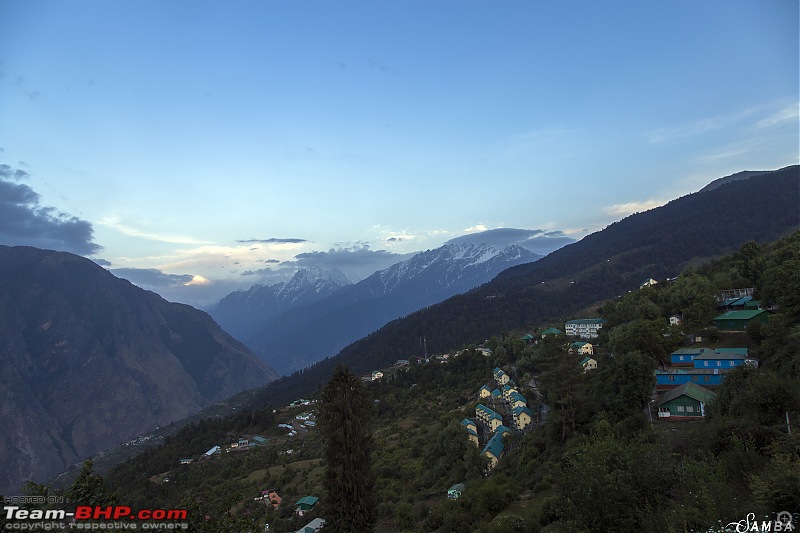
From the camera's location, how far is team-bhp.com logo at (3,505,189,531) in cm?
821

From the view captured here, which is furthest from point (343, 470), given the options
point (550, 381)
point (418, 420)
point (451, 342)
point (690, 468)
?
point (451, 342)

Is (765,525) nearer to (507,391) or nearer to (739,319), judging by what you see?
(739,319)

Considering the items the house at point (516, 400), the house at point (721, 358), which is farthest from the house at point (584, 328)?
the house at point (721, 358)

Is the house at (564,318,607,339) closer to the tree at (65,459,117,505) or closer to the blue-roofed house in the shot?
the blue-roofed house

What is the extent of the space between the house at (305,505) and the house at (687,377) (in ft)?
111

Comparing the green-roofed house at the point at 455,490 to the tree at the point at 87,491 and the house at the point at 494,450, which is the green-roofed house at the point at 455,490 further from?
the tree at the point at 87,491

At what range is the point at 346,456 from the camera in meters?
20.7

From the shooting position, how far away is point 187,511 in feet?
33.9

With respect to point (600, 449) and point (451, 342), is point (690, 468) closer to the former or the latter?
point (600, 449)

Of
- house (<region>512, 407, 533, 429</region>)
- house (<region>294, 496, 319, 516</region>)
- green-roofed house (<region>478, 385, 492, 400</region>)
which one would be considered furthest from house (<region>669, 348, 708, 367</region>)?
house (<region>294, 496, 319, 516</region>)

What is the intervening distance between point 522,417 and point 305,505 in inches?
985

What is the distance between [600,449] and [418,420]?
173 feet

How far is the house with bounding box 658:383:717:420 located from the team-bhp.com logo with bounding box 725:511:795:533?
21843 mm

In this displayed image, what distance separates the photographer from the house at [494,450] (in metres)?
39.2
